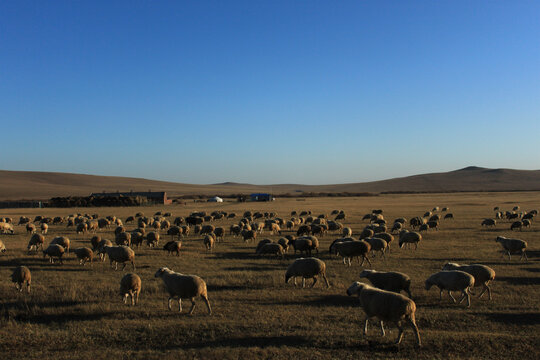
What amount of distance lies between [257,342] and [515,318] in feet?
20.4

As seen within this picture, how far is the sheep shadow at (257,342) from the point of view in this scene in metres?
7.76

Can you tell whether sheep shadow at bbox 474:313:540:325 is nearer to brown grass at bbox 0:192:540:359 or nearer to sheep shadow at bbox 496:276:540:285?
brown grass at bbox 0:192:540:359

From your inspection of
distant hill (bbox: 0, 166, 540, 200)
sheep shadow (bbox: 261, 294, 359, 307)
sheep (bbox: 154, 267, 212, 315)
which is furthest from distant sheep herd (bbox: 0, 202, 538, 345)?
distant hill (bbox: 0, 166, 540, 200)

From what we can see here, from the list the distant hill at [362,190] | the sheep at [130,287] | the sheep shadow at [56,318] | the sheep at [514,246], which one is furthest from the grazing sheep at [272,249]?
the distant hill at [362,190]

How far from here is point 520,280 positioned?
1266cm

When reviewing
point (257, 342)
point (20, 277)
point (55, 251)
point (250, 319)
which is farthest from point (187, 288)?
point (55, 251)

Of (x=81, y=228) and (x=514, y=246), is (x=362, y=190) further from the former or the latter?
(x=514, y=246)

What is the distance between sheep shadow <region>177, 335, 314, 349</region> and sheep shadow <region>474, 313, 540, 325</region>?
4.73m

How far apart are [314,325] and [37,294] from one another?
27.1 feet

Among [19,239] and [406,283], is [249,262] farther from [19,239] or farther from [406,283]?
[19,239]

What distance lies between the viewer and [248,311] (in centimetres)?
975

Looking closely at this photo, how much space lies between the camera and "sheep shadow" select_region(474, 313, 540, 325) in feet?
29.3

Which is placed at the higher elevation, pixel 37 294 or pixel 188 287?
pixel 188 287

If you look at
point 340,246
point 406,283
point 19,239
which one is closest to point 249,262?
point 340,246
